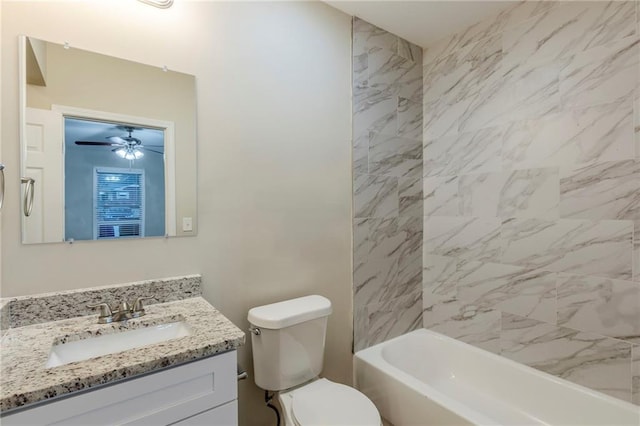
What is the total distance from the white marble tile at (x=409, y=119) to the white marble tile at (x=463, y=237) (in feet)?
2.15

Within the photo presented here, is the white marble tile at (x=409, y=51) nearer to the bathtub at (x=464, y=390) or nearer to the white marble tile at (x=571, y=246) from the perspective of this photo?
the white marble tile at (x=571, y=246)

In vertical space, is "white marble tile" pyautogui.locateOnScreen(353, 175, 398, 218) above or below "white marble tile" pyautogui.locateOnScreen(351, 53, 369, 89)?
below

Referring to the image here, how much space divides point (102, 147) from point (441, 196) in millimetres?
2082

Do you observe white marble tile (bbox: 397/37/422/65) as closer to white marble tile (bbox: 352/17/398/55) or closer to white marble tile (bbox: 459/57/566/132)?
white marble tile (bbox: 352/17/398/55)

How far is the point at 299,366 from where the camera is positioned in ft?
5.22

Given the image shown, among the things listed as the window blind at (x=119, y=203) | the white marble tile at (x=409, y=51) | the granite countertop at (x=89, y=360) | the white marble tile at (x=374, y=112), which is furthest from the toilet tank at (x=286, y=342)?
the white marble tile at (x=409, y=51)

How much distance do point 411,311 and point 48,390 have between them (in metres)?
2.13

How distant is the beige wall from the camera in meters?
1.18

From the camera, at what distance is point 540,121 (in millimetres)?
1801

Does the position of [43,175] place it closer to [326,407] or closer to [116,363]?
[116,363]

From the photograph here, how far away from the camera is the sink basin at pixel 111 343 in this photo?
1.04 meters

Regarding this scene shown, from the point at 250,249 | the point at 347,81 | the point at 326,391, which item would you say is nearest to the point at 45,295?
the point at 250,249

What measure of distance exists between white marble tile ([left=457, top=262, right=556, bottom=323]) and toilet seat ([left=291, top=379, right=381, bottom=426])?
3.62 ft

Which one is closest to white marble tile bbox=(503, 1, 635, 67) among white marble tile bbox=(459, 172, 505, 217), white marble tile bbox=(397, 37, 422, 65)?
white marble tile bbox=(397, 37, 422, 65)
